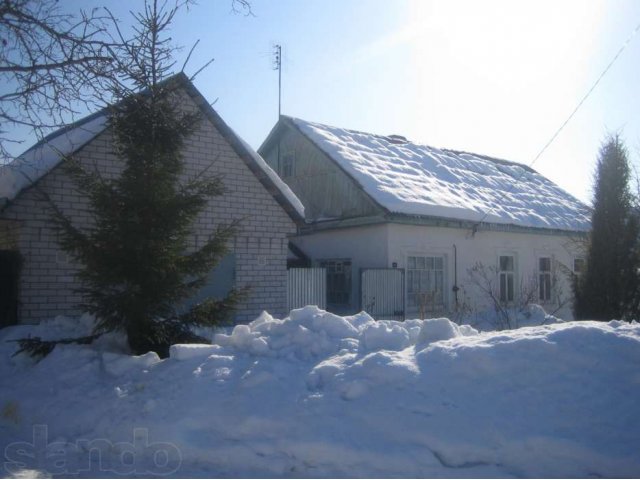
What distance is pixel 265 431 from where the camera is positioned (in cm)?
533

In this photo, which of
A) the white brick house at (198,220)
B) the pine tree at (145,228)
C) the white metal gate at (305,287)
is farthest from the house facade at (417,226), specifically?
the pine tree at (145,228)

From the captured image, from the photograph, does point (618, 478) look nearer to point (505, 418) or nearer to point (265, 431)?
point (505, 418)

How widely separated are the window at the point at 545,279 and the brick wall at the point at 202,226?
1016cm

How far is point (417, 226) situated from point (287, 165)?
6.17 meters

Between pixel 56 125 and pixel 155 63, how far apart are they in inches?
65.7

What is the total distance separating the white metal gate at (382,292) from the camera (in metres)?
14.5

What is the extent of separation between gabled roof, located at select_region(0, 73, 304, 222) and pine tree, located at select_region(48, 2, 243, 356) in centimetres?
98

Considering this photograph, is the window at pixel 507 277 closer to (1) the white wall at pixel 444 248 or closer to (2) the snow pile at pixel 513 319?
(1) the white wall at pixel 444 248

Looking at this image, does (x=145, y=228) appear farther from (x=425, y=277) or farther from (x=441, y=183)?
(x=441, y=183)

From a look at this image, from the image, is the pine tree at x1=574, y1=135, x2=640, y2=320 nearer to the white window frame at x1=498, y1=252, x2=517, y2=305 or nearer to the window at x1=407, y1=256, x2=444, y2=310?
the window at x1=407, y1=256, x2=444, y2=310

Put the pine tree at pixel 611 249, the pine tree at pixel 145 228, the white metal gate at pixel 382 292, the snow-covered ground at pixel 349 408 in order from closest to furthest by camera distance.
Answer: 1. the snow-covered ground at pixel 349 408
2. the pine tree at pixel 145 228
3. the pine tree at pixel 611 249
4. the white metal gate at pixel 382 292

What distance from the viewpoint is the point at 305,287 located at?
1400cm

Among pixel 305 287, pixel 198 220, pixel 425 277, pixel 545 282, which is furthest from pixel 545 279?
pixel 198 220

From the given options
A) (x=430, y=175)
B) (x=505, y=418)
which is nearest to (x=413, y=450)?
(x=505, y=418)
